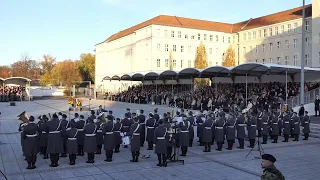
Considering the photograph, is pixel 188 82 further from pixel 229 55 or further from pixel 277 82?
pixel 229 55

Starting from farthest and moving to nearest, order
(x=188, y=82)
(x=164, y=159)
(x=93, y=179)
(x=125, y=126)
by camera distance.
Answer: (x=188, y=82) < (x=125, y=126) < (x=164, y=159) < (x=93, y=179)

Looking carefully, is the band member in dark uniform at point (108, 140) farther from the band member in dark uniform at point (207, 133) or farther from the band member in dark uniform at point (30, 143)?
the band member in dark uniform at point (207, 133)

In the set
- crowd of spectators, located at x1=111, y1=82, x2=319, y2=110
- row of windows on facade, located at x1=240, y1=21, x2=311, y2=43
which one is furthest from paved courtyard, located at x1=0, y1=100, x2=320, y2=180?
row of windows on facade, located at x1=240, y1=21, x2=311, y2=43

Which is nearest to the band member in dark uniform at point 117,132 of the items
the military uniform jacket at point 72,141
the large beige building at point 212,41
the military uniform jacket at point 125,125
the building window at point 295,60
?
the military uniform jacket at point 125,125

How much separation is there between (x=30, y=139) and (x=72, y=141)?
1.27m

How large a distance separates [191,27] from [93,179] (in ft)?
198

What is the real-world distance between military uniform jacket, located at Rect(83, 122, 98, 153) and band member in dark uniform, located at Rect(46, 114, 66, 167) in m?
0.79

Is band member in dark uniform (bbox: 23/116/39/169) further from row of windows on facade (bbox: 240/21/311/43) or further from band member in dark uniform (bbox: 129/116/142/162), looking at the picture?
row of windows on facade (bbox: 240/21/311/43)

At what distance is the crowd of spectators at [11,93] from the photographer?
146 ft

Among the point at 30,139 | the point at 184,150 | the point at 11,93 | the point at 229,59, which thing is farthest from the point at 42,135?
the point at 229,59

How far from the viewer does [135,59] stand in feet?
225

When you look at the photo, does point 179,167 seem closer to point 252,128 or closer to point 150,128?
point 150,128

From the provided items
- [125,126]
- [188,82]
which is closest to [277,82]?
[188,82]

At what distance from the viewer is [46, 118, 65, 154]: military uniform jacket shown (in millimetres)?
10562
